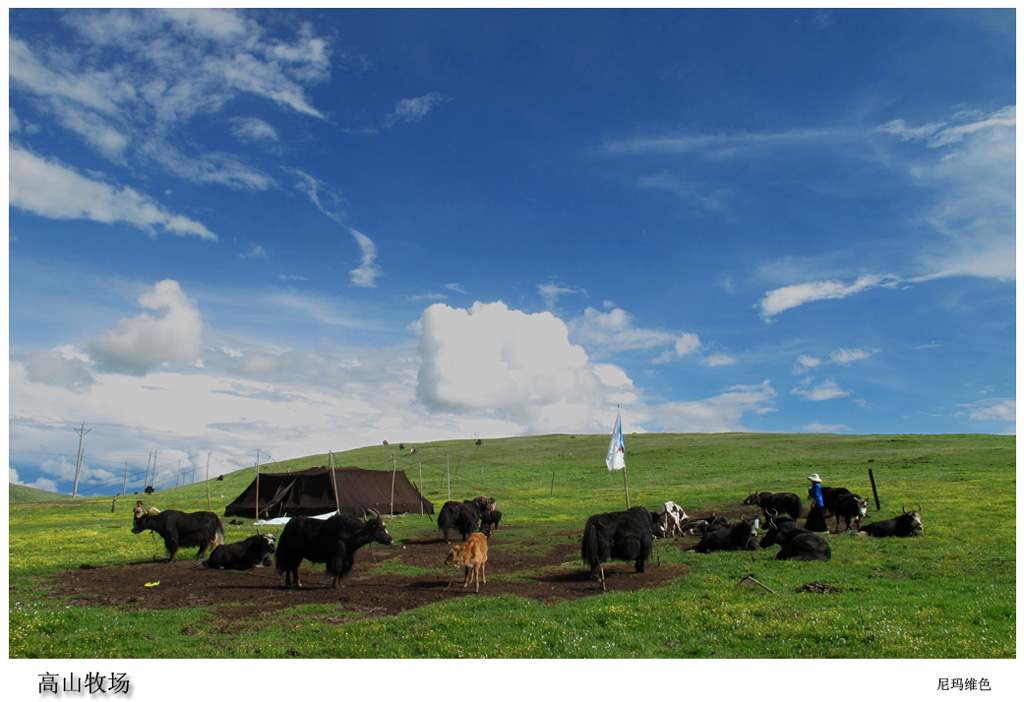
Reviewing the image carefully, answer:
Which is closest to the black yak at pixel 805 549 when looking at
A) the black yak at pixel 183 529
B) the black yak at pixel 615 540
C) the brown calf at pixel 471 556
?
the black yak at pixel 615 540

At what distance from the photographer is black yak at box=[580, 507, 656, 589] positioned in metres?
15.6

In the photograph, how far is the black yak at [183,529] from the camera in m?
20.1

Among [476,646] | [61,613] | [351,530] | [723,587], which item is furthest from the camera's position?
[351,530]

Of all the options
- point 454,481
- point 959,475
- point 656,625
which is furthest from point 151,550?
point 959,475

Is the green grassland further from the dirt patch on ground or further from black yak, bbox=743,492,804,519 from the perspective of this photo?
black yak, bbox=743,492,804,519

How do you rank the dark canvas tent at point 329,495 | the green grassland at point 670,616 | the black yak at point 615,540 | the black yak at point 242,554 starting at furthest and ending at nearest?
the dark canvas tent at point 329,495, the black yak at point 242,554, the black yak at point 615,540, the green grassland at point 670,616

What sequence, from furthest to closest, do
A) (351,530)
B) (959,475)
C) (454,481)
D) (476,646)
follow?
1. (454,481)
2. (959,475)
3. (351,530)
4. (476,646)

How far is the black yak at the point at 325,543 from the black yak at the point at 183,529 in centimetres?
580

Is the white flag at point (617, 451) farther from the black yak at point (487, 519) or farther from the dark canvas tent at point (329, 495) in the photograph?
the dark canvas tent at point (329, 495)

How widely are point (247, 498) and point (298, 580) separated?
3081 cm

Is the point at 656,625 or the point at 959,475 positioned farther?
the point at 959,475

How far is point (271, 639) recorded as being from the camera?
34.2 ft

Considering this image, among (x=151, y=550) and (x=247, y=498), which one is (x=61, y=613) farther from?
(x=247, y=498)

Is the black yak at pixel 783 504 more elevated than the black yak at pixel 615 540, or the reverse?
the black yak at pixel 783 504
